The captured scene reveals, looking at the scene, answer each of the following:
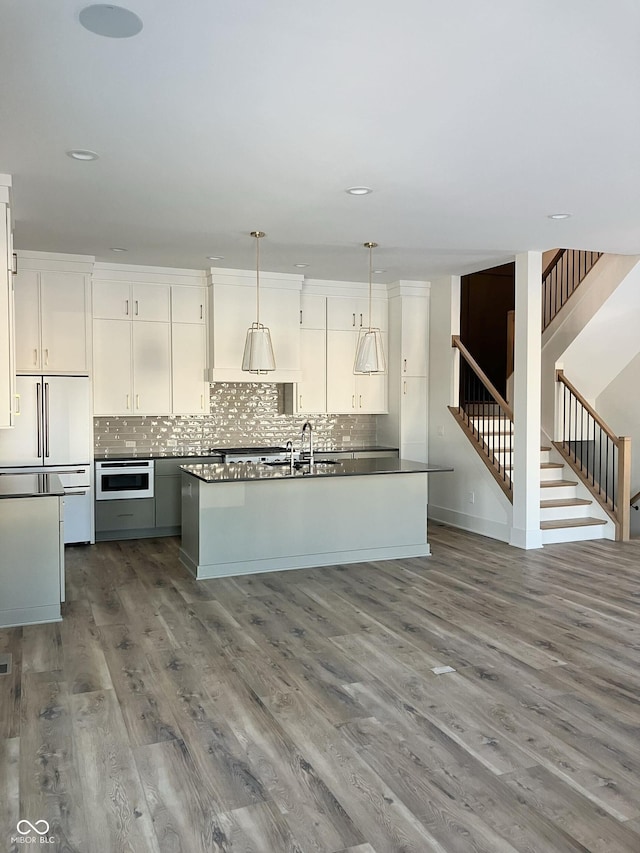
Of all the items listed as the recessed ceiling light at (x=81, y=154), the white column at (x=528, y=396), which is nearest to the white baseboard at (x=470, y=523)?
the white column at (x=528, y=396)

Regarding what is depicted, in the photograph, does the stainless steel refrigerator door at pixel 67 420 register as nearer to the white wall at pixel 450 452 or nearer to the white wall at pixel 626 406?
the white wall at pixel 450 452

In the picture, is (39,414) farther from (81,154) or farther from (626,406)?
(626,406)

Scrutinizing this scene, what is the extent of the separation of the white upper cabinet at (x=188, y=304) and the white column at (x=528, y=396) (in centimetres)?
338

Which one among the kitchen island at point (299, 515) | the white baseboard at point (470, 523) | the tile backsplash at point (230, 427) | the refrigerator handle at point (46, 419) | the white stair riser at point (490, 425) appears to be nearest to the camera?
the kitchen island at point (299, 515)

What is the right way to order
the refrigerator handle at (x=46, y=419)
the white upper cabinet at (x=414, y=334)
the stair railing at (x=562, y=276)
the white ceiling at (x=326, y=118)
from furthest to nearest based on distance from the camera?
the white upper cabinet at (x=414, y=334) < the stair railing at (x=562, y=276) < the refrigerator handle at (x=46, y=419) < the white ceiling at (x=326, y=118)

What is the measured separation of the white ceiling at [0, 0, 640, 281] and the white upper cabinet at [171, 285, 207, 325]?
5.22 feet

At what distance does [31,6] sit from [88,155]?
5.08 feet

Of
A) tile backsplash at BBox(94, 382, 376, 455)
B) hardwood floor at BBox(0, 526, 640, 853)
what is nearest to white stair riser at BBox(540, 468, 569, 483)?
tile backsplash at BBox(94, 382, 376, 455)

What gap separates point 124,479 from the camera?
7.15m

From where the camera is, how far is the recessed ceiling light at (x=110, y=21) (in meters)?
2.47

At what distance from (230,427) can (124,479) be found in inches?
57.8

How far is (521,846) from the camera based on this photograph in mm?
2262

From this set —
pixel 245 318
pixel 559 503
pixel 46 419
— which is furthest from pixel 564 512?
pixel 46 419

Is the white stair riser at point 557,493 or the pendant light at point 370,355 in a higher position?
the pendant light at point 370,355
